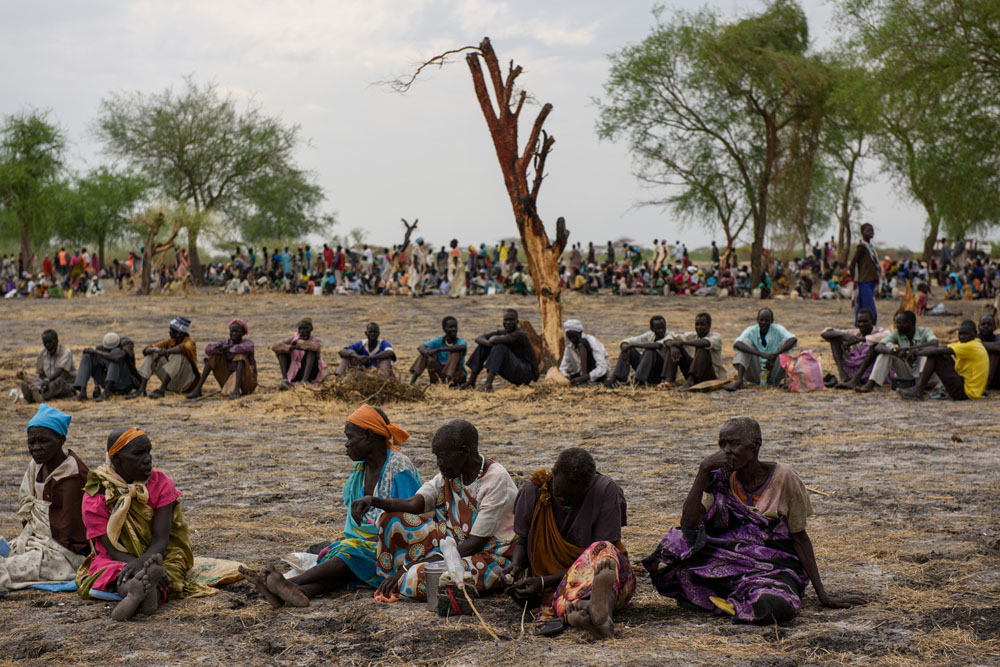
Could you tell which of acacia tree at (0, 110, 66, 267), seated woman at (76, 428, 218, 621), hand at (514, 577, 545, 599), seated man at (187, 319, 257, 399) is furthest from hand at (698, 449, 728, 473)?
acacia tree at (0, 110, 66, 267)

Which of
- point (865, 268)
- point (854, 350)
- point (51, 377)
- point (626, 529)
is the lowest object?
point (626, 529)

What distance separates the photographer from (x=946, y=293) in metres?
28.8

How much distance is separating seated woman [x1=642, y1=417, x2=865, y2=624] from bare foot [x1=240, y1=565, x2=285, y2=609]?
1.66 m

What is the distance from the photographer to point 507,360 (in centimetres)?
1252

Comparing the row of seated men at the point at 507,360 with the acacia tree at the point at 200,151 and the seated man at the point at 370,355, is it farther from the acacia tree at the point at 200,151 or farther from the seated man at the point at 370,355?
the acacia tree at the point at 200,151

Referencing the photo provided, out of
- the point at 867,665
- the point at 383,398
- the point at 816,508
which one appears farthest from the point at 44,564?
the point at 383,398

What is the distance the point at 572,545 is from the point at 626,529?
5.18ft

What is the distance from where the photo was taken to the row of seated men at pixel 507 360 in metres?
11.8

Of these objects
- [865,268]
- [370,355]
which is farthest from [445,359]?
[865,268]

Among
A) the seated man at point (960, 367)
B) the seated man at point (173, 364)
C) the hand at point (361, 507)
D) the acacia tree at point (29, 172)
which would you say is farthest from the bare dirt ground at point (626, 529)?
the acacia tree at point (29, 172)

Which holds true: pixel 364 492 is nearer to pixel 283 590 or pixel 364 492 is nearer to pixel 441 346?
pixel 283 590

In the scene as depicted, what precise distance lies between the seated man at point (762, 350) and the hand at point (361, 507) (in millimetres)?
7770

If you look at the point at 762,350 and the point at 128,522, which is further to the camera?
the point at 762,350

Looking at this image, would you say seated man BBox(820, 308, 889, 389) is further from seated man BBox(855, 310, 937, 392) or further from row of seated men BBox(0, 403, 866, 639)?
row of seated men BBox(0, 403, 866, 639)
